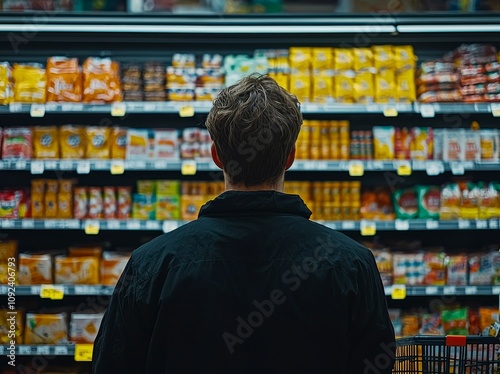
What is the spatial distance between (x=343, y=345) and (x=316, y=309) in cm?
10

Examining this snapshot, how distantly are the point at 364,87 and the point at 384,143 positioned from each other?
37 centimetres

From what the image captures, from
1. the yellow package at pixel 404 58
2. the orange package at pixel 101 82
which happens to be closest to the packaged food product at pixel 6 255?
the orange package at pixel 101 82

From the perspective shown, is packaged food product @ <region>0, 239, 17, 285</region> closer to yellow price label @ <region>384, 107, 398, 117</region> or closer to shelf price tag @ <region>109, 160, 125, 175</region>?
shelf price tag @ <region>109, 160, 125, 175</region>

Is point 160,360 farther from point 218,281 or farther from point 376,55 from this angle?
point 376,55

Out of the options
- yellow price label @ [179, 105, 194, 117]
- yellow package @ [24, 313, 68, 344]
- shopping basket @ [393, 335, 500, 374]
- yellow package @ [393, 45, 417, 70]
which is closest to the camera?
shopping basket @ [393, 335, 500, 374]

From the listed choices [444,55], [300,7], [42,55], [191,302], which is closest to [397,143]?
[444,55]

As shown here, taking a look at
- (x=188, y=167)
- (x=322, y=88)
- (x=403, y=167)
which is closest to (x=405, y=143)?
(x=403, y=167)

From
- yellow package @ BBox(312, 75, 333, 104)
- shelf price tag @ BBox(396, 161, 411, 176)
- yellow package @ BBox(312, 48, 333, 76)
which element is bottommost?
shelf price tag @ BBox(396, 161, 411, 176)

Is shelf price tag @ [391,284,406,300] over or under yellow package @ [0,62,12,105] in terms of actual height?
under

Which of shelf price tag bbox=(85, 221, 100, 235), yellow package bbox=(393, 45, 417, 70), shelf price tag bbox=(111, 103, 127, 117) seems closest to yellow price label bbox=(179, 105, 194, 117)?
shelf price tag bbox=(111, 103, 127, 117)

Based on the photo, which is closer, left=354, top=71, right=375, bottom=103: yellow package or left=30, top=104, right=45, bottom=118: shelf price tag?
left=30, top=104, right=45, bottom=118: shelf price tag

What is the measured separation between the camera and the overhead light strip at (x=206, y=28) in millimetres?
3625

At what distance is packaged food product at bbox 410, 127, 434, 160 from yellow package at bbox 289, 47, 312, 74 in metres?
0.79

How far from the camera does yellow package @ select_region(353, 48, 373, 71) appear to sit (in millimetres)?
3809
